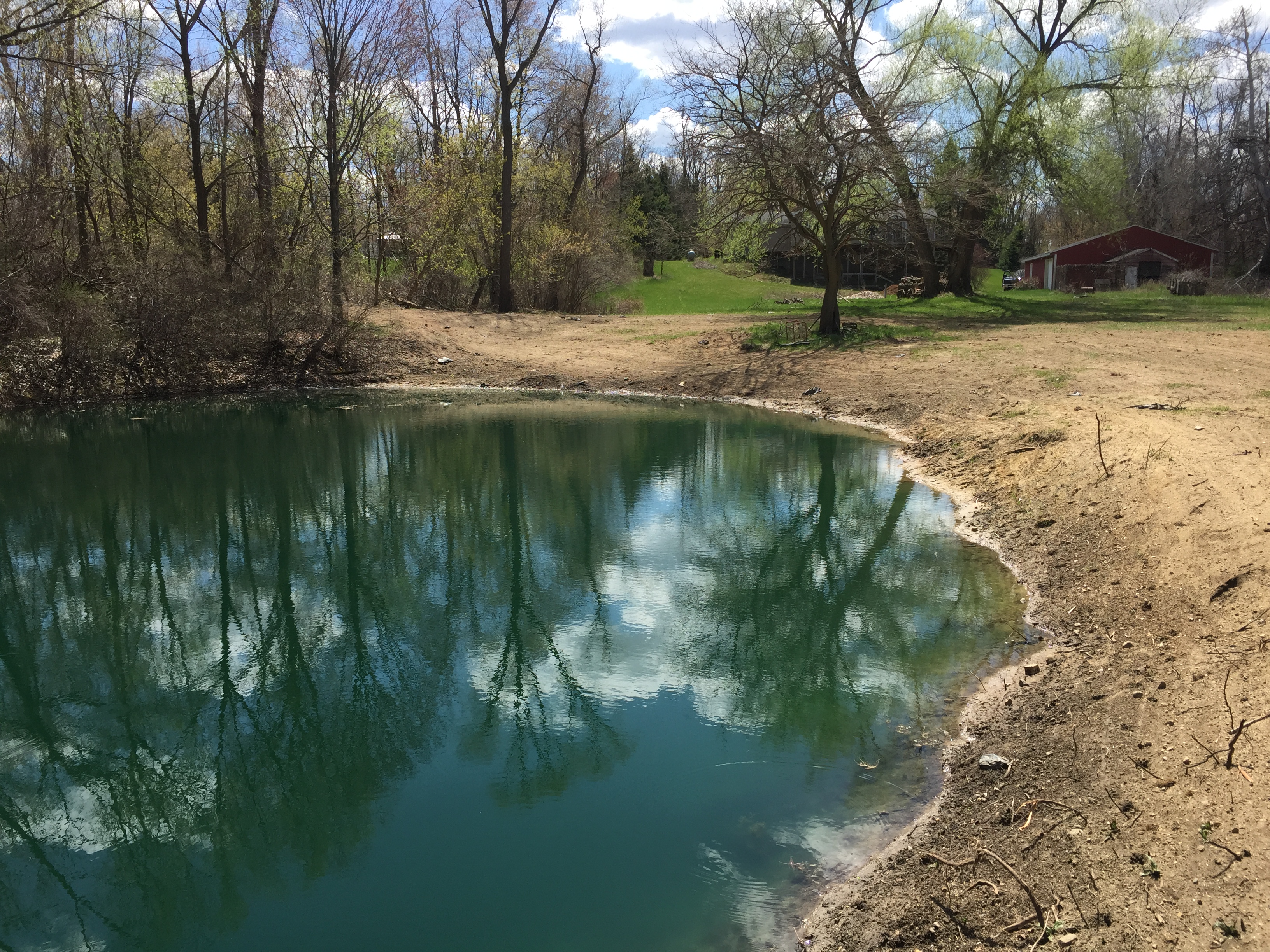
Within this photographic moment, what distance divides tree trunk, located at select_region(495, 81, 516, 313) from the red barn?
32306 mm

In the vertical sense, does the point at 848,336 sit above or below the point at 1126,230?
below

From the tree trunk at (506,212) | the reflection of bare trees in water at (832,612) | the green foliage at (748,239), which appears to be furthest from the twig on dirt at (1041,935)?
the tree trunk at (506,212)

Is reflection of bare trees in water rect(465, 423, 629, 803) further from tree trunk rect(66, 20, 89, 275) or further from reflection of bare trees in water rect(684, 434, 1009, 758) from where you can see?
tree trunk rect(66, 20, 89, 275)

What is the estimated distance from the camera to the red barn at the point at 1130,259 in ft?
159

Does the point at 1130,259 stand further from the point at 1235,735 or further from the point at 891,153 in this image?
the point at 1235,735

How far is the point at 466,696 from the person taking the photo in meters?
7.09

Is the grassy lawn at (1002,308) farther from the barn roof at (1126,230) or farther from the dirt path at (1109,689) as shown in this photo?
the dirt path at (1109,689)

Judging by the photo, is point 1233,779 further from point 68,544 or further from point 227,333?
point 227,333

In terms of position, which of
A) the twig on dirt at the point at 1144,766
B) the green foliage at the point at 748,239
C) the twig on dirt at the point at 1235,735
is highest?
the green foliage at the point at 748,239

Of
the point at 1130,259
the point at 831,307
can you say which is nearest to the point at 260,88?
the point at 831,307

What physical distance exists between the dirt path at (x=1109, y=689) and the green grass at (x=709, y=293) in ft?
60.6

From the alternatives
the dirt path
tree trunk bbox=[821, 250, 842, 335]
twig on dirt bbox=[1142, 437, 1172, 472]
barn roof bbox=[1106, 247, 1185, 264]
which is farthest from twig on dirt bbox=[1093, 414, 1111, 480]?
barn roof bbox=[1106, 247, 1185, 264]

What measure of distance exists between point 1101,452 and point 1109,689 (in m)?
5.07

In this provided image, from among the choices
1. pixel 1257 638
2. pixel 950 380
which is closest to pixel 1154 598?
pixel 1257 638
